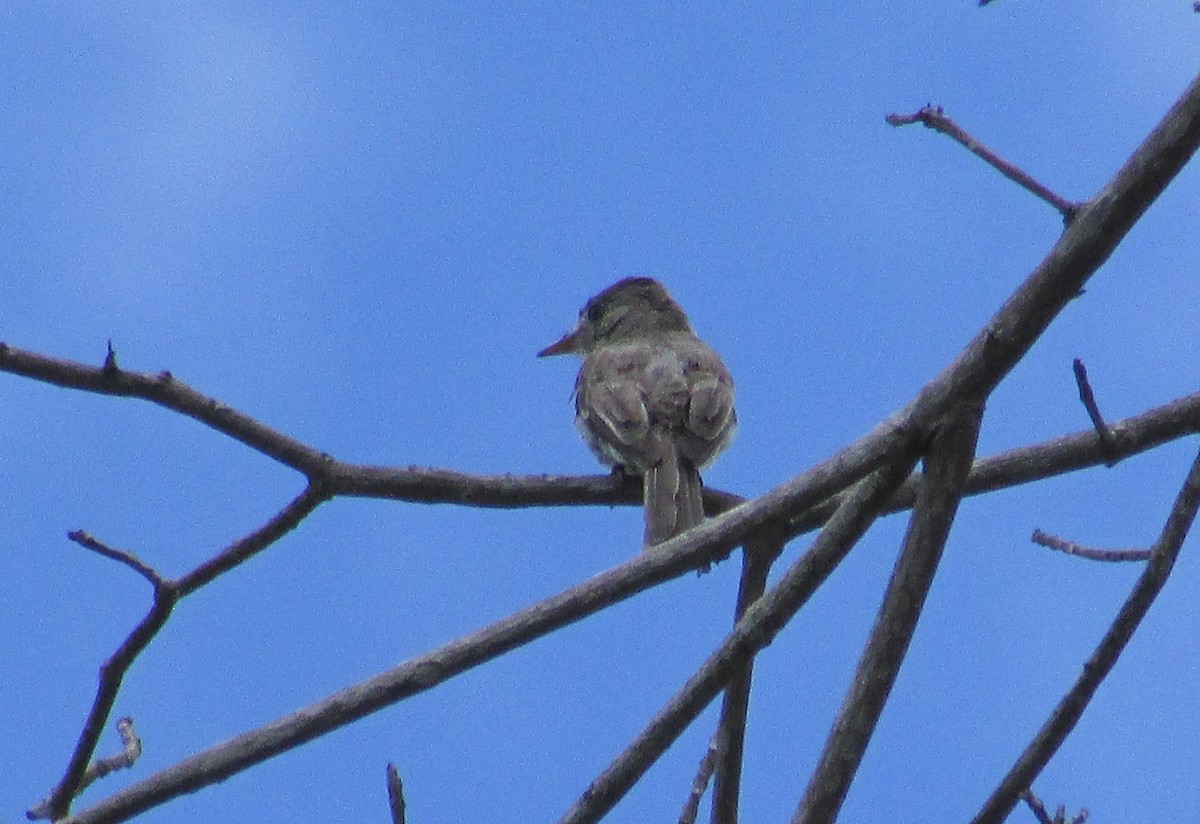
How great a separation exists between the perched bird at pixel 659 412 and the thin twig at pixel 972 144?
2.81 metres

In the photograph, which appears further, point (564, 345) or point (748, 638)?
point (564, 345)

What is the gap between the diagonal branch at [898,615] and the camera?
343 centimetres

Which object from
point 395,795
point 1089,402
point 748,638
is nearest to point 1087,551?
point 1089,402

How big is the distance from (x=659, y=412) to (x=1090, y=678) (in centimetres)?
Answer: 447

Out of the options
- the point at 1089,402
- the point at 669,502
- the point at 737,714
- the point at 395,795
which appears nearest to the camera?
the point at 395,795

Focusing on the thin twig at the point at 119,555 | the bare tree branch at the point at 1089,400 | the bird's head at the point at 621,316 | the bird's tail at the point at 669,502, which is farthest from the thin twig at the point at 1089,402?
the bird's head at the point at 621,316

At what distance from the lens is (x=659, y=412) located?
26.4ft

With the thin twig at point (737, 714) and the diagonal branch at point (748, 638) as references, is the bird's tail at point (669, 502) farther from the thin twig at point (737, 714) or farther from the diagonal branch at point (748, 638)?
the diagonal branch at point (748, 638)

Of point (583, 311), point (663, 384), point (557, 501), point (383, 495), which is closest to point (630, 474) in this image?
point (663, 384)

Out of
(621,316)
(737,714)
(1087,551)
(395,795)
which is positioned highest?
(621,316)

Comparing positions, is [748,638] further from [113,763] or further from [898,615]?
[113,763]

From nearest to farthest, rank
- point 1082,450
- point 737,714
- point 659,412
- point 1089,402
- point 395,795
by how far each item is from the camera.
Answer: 1. point 395,795
2. point 1089,402
3. point 1082,450
4. point 737,714
5. point 659,412

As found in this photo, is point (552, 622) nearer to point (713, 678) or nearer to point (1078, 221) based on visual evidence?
point (713, 678)

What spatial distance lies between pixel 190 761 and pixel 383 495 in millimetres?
1572
